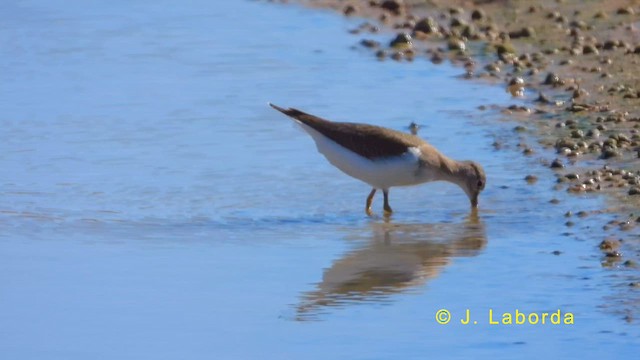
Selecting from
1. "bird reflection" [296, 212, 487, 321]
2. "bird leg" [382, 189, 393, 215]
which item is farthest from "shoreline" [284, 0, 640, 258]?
"bird leg" [382, 189, 393, 215]

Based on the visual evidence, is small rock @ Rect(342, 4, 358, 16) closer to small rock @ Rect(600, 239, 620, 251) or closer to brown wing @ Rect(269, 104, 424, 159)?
brown wing @ Rect(269, 104, 424, 159)

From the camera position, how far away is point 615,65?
45.9ft

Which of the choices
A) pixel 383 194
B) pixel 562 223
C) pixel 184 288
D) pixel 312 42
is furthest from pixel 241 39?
pixel 184 288

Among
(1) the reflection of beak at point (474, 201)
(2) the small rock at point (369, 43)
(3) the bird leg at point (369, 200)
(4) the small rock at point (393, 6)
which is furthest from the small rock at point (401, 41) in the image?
(1) the reflection of beak at point (474, 201)

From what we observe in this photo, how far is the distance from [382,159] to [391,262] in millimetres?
1401

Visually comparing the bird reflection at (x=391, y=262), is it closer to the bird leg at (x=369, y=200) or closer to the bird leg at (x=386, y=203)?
the bird leg at (x=386, y=203)

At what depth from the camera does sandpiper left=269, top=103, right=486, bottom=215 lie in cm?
1045

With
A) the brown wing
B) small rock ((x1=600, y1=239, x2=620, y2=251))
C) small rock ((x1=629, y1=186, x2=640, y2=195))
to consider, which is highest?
the brown wing

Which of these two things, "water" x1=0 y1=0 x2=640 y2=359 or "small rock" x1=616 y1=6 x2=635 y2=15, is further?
"small rock" x1=616 y1=6 x2=635 y2=15

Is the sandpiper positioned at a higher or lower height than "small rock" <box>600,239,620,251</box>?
higher

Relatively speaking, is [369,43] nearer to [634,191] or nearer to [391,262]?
[634,191]

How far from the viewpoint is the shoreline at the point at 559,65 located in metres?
10.7

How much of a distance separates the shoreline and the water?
0.23m

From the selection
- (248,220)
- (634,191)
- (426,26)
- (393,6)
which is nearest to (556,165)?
(634,191)
